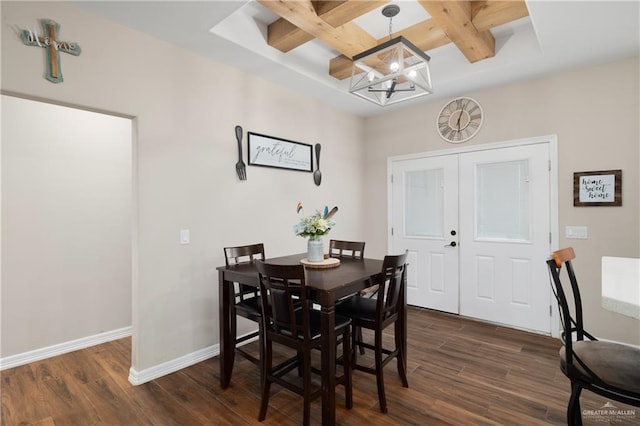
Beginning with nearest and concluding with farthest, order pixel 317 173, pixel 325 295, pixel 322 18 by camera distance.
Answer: pixel 325 295, pixel 322 18, pixel 317 173

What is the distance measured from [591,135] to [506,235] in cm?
125

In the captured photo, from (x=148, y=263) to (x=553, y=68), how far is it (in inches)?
164

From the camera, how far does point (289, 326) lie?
194cm

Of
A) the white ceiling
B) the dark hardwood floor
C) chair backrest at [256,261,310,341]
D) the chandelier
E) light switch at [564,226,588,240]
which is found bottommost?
the dark hardwood floor

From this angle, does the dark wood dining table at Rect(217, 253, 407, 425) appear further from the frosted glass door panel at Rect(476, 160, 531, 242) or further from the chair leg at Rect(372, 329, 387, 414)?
the frosted glass door panel at Rect(476, 160, 531, 242)

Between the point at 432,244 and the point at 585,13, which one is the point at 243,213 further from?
the point at 585,13

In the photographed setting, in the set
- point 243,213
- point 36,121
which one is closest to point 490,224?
point 243,213

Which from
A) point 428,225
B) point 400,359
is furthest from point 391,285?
point 428,225

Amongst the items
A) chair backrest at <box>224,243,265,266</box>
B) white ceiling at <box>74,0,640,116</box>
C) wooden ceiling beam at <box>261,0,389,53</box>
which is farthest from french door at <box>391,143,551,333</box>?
chair backrest at <box>224,243,265,266</box>

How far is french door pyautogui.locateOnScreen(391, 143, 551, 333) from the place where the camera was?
3436 mm

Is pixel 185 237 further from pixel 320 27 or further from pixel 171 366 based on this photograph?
pixel 320 27

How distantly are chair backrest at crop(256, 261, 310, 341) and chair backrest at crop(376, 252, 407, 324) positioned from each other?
1.80 ft

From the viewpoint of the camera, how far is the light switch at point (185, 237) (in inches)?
109

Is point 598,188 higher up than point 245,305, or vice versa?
point 598,188
